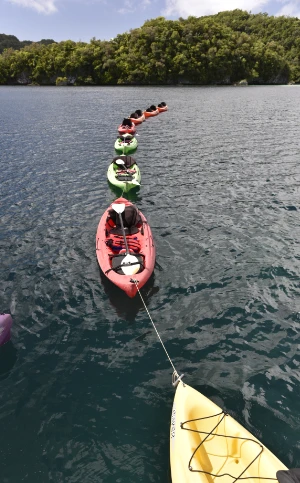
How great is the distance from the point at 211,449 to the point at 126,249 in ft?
24.2

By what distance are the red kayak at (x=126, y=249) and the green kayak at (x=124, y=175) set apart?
409 cm

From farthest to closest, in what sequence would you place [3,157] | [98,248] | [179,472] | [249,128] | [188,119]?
[188,119], [249,128], [3,157], [98,248], [179,472]

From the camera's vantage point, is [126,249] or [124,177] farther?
[124,177]

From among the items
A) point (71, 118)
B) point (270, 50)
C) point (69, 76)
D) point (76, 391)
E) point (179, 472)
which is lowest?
point (76, 391)

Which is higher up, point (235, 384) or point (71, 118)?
point (71, 118)

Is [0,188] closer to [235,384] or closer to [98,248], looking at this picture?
[98,248]

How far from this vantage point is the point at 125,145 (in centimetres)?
2992

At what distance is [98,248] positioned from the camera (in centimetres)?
1348

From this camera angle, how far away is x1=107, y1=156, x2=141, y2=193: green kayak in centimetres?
2103

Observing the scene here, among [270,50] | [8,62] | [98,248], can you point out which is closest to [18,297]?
[98,248]

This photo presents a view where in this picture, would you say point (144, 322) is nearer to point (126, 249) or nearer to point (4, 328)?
point (126, 249)

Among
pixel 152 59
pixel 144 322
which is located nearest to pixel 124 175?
pixel 144 322

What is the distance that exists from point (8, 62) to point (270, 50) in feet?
322

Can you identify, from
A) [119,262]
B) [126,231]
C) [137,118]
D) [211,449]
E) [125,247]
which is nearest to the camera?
[211,449]
